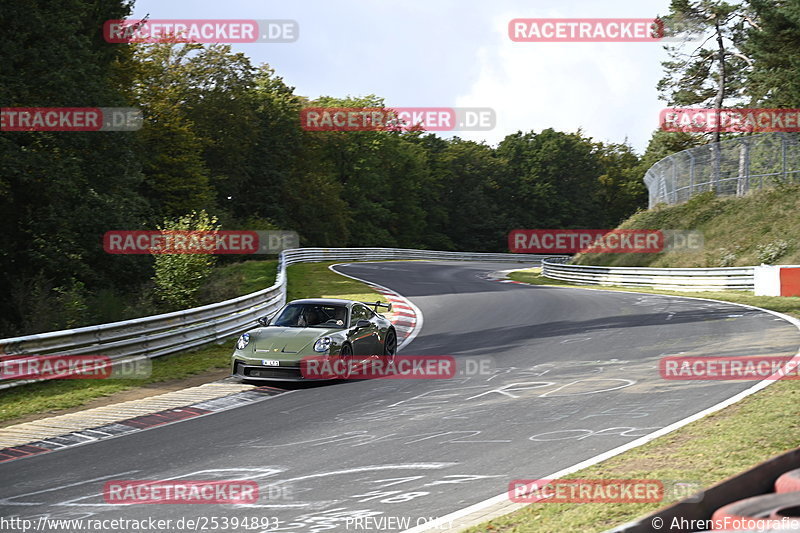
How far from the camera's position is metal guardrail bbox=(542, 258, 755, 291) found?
27375mm

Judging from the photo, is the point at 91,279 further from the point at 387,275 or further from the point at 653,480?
the point at 653,480

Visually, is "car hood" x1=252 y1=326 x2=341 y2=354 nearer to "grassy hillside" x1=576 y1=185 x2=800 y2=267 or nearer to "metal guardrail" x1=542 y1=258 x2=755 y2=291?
"metal guardrail" x1=542 y1=258 x2=755 y2=291

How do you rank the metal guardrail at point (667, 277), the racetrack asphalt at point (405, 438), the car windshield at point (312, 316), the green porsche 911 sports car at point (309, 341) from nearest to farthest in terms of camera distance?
1. the racetrack asphalt at point (405, 438)
2. the green porsche 911 sports car at point (309, 341)
3. the car windshield at point (312, 316)
4. the metal guardrail at point (667, 277)

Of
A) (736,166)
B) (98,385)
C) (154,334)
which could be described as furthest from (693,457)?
(736,166)

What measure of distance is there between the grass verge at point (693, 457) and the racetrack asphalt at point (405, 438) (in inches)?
19.2

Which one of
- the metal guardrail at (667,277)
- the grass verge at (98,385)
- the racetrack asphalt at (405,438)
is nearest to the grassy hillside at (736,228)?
the metal guardrail at (667,277)

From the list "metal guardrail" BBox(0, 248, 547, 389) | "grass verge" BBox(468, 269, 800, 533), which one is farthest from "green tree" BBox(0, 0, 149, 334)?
"grass verge" BBox(468, 269, 800, 533)

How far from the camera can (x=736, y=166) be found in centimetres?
3684

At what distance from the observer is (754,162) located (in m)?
35.9

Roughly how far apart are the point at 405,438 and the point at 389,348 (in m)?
5.54

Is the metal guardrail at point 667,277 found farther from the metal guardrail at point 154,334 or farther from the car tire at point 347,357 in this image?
the car tire at point 347,357

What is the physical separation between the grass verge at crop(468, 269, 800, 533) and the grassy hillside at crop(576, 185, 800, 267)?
24.9 m

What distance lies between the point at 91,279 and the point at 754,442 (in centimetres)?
2549

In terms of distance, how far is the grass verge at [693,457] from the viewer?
5.55 metres
